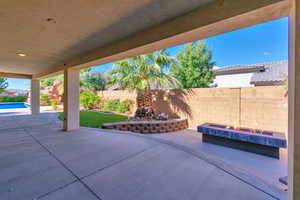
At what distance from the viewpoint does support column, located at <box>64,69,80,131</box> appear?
5676 millimetres

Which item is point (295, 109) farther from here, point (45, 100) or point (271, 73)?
point (45, 100)

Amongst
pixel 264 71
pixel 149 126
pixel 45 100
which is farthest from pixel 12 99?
pixel 264 71

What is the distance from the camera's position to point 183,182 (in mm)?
2445

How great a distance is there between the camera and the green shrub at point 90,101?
13156mm

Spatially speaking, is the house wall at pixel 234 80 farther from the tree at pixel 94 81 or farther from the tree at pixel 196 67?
the tree at pixel 94 81

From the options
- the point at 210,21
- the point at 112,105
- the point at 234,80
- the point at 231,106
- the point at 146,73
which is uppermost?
the point at 234,80

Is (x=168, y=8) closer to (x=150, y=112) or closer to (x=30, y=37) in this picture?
(x=30, y=37)

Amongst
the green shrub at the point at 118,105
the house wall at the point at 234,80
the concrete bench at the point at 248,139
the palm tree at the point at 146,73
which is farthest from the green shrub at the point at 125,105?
Result: the house wall at the point at 234,80

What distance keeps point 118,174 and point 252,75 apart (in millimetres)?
14043

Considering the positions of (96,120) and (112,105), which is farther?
(112,105)

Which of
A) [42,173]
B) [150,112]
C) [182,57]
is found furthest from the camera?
[182,57]

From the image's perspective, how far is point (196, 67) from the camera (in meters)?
15.2

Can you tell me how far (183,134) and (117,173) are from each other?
15.6 ft

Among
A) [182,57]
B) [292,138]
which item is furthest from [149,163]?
[182,57]
